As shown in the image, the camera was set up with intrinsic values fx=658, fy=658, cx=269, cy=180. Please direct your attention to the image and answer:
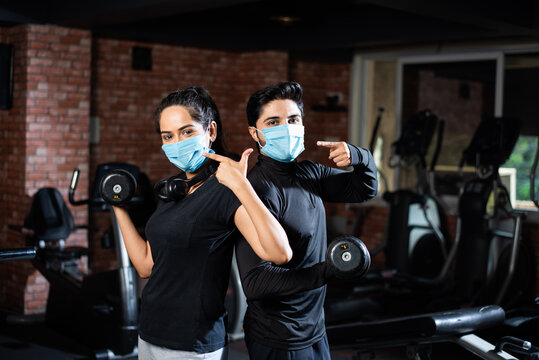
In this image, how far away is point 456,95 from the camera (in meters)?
6.99

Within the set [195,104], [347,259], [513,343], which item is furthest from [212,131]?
[513,343]

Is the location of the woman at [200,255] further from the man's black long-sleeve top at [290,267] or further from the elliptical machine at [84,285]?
the elliptical machine at [84,285]

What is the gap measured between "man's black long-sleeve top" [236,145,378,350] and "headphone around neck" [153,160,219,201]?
14 cm

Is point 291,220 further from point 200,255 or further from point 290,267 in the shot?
point 200,255

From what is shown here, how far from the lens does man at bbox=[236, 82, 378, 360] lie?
181cm

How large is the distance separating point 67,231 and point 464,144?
415cm

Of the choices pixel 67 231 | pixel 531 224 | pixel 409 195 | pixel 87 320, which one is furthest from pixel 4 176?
pixel 531 224

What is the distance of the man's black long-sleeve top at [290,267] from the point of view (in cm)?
178

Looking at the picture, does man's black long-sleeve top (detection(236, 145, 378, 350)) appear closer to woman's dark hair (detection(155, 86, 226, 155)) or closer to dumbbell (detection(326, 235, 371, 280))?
dumbbell (detection(326, 235, 371, 280))

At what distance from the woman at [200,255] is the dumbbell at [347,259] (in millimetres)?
147

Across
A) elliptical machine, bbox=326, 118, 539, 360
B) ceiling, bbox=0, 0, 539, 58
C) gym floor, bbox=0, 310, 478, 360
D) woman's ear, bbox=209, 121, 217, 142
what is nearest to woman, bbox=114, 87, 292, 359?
woman's ear, bbox=209, 121, 217, 142

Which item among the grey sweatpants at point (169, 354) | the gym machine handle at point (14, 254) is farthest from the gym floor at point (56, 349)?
the grey sweatpants at point (169, 354)

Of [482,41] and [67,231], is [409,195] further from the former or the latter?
[67,231]

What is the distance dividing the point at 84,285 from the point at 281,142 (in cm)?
336
